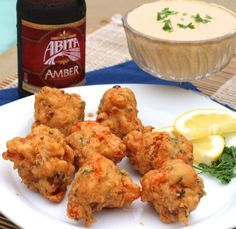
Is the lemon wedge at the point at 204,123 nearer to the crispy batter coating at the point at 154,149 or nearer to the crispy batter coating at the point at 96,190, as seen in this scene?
the crispy batter coating at the point at 154,149

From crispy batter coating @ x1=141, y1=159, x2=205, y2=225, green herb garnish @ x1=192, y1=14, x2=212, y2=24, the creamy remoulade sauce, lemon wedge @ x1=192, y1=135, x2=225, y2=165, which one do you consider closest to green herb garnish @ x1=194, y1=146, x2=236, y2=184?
lemon wedge @ x1=192, y1=135, x2=225, y2=165

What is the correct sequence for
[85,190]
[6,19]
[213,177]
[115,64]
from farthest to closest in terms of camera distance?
[6,19] → [115,64] → [213,177] → [85,190]

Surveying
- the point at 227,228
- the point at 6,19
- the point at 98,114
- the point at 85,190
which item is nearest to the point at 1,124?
the point at 98,114

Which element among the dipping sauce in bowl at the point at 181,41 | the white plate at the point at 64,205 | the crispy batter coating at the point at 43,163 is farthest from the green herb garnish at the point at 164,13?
the crispy batter coating at the point at 43,163

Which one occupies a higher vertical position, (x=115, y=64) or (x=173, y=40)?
(x=173, y=40)

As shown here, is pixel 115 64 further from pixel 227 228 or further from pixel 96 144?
pixel 227 228

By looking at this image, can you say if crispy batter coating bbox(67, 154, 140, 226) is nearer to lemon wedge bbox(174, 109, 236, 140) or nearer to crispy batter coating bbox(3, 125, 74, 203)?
crispy batter coating bbox(3, 125, 74, 203)
